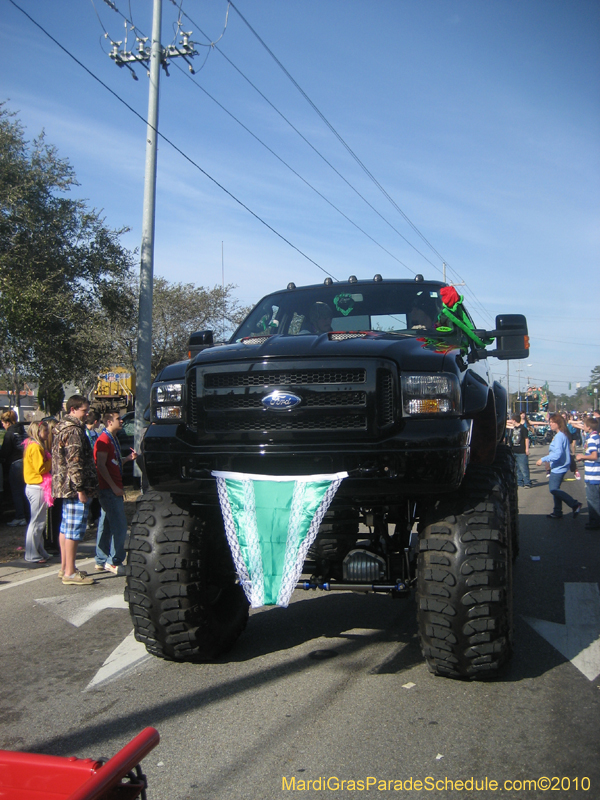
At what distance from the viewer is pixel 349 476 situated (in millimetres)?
3451

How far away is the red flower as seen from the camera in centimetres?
473

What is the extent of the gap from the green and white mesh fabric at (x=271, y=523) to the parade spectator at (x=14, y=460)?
7.57 metres

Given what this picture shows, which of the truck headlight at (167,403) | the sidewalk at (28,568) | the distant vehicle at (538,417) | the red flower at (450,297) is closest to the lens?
the truck headlight at (167,403)

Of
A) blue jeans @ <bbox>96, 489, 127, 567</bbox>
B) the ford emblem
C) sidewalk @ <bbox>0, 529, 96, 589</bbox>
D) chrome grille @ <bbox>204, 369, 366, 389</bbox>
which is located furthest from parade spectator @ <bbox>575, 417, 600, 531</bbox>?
the ford emblem

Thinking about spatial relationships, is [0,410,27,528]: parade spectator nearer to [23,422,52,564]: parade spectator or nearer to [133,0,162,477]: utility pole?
[23,422,52,564]: parade spectator

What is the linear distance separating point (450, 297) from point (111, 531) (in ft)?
15.9

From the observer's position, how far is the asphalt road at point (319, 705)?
288 centimetres

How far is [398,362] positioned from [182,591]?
181cm

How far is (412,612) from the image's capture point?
541 cm

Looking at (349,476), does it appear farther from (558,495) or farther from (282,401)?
(558,495)

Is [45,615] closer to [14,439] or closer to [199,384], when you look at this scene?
[199,384]

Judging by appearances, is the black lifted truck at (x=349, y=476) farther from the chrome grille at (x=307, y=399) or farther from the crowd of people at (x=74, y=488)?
the crowd of people at (x=74, y=488)

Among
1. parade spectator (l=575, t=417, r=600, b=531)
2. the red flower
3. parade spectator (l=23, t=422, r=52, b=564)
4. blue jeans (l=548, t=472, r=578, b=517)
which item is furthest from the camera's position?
blue jeans (l=548, t=472, r=578, b=517)

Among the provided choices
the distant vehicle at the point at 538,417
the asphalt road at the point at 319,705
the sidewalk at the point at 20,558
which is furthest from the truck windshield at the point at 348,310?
the distant vehicle at the point at 538,417
